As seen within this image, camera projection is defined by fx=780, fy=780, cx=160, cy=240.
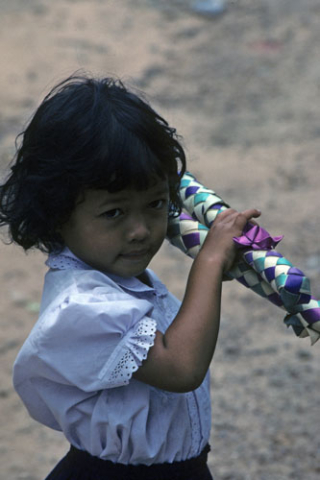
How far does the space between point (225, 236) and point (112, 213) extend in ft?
0.89

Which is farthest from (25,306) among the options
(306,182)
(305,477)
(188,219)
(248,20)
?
(248,20)

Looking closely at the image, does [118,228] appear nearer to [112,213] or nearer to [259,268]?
[112,213]

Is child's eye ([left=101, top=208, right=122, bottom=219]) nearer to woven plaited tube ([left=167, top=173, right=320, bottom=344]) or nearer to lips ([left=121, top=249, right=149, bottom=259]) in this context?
lips ([left=121, top=249, right=149, bottom=259])

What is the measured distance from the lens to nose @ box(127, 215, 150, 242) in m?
1.55

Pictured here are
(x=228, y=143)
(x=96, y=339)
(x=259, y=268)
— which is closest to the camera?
(x=96, y=339)

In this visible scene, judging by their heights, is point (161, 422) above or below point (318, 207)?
below

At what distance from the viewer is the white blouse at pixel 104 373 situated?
4.91 ft

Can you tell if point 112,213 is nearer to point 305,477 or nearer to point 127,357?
point 127,357

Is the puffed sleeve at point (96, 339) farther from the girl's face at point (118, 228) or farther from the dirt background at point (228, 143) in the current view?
the dirt background at point (228, 143)

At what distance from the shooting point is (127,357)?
150cm

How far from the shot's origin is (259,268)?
162cm

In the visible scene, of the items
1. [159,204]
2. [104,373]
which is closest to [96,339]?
[104,373]

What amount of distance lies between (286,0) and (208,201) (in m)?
6.55

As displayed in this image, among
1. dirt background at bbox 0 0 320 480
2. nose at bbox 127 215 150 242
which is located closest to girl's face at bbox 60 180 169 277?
nose at bbox 127 215 150 242
